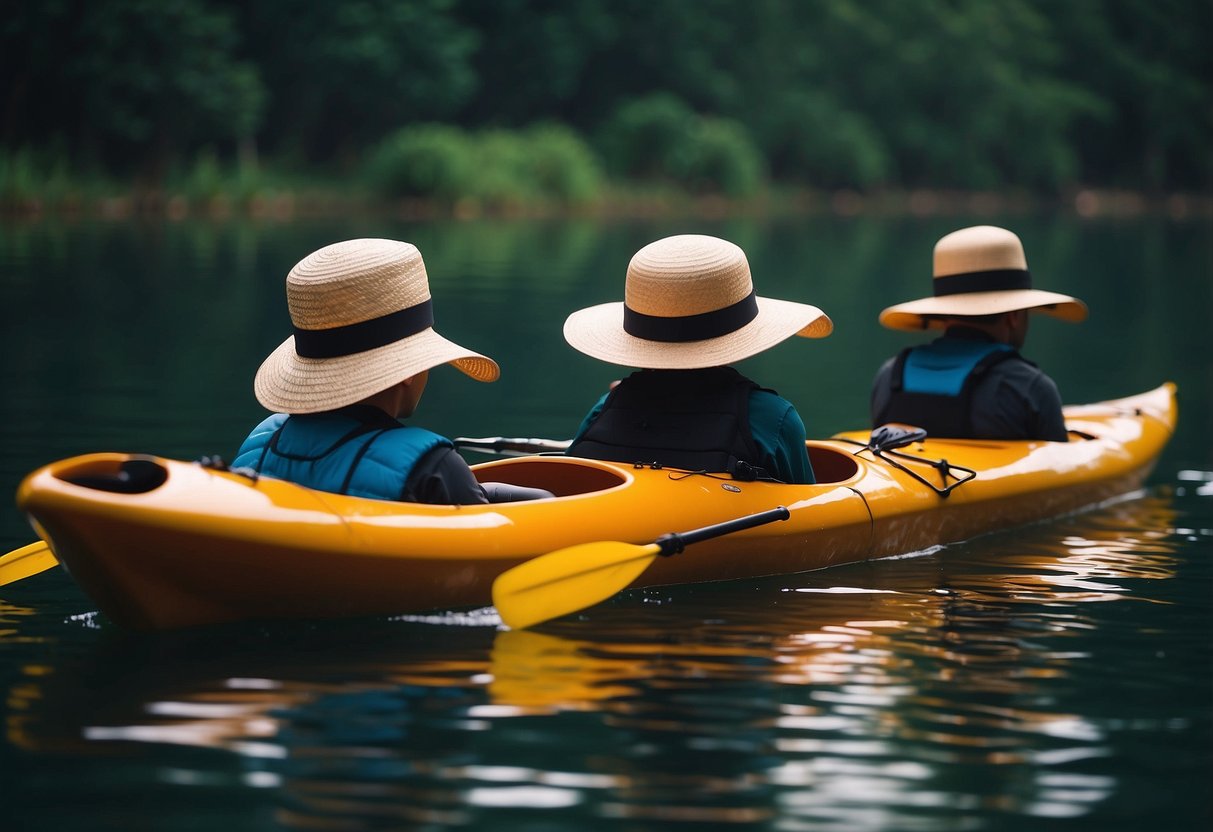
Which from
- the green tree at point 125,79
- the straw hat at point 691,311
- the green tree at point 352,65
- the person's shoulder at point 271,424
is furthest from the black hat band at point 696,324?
the green tree at point 352,65

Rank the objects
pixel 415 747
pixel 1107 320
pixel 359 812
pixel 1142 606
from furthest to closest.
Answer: pixel 1107 320 < pixel 1142 606 < pixel 415 747 < pixel 359 812

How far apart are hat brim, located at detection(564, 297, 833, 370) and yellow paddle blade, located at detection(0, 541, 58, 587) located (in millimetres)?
1768

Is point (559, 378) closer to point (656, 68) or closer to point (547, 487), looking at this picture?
point (547, 487)

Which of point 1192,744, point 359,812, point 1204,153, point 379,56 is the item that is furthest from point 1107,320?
point 1204,153

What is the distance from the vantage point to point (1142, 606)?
5188 mm

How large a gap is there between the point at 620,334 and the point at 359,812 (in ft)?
8.08

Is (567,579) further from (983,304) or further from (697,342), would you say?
(983,304)

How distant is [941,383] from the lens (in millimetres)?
6629

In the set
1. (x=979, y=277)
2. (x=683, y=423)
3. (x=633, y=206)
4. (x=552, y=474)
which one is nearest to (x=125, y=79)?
(x=633, y=206)

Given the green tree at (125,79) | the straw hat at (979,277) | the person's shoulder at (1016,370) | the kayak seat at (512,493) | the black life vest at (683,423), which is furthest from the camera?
the green tree at (125,79)

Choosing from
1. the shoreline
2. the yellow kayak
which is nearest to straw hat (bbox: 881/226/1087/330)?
the yellow kayak

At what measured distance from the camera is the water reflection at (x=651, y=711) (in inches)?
134

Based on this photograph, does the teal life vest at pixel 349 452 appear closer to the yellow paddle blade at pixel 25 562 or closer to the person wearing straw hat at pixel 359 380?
the person wearing straw hat at pixel 359 380

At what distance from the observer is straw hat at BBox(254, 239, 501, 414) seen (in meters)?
4.50
